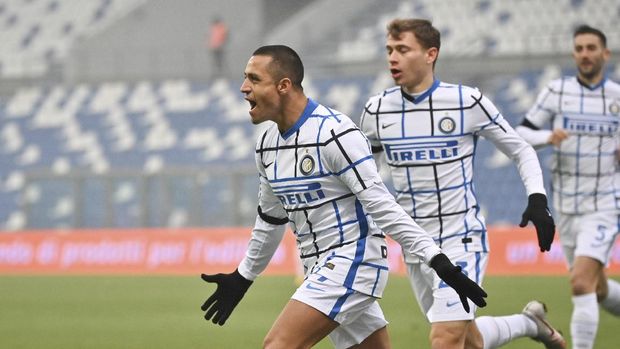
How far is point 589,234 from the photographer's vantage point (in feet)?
30.0

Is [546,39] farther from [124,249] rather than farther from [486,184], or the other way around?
[124,249]

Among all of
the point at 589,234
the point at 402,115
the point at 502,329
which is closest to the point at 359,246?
the point at 402,115

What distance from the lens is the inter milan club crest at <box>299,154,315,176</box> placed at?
19.5 feet

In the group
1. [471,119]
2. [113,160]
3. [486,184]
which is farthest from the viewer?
[113,160]

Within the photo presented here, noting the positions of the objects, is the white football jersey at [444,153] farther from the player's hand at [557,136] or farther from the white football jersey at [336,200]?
the player's hand at [557,136]

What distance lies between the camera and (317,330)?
19.1ft

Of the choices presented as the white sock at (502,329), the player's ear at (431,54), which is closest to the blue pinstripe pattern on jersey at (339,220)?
the player's ear at (431,54)

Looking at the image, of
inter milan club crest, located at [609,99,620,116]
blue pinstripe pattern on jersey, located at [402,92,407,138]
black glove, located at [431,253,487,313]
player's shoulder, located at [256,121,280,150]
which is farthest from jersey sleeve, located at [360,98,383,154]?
inter milan club crest, located at [609,99,620,116]

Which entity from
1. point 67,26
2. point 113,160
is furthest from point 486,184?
point 67,26

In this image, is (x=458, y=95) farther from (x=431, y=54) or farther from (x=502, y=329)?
(x=502, y=329)

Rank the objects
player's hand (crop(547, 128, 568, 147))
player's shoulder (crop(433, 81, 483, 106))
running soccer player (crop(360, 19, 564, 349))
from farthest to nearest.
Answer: player's hand (crop(547, 128, 568, 147)) → player's shoulder (crop(433, 81, 483, 106)) → running soccer player (crop(360, 19, 564, 349))

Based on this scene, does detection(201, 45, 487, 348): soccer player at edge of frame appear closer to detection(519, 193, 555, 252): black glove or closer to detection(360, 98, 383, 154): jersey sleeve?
detection(519, 193, 555, 252): black glove

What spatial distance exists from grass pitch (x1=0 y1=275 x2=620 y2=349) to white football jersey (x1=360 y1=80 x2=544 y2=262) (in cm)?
342

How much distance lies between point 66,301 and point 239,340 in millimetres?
5335
